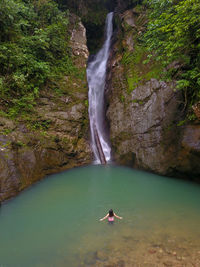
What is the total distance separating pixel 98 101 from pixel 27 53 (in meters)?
5.78

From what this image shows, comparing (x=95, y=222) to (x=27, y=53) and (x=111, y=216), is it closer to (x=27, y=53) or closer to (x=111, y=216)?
(x=111, y=216)

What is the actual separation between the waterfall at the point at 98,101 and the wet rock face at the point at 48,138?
0.80m

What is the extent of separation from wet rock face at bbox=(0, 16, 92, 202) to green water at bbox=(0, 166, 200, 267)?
2.60 ft

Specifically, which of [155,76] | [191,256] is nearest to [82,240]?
[191,256]

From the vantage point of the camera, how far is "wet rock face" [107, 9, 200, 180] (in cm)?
708

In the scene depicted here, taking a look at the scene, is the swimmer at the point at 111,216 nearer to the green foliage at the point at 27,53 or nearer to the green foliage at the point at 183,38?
the green foliage at the point at 183,38

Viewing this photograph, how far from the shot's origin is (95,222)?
14.9ft

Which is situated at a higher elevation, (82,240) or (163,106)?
(163,106)

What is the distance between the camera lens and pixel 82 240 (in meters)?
3.77

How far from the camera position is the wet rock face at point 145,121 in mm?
7082

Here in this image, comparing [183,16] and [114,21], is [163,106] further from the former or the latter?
[114,21]

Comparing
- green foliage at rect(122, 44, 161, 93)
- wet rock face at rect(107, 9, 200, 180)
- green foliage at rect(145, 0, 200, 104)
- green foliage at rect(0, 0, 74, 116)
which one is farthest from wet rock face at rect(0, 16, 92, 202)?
green foliage at rect(145, 0, 200, 104)

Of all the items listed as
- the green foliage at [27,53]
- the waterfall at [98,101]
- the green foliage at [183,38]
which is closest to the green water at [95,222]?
the waterfall at [98,101]

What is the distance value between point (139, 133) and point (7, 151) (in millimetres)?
6500
